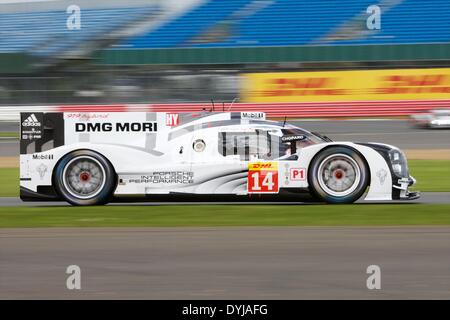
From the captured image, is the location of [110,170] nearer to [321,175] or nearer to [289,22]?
[321,175]

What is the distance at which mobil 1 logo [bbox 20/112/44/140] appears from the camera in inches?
415

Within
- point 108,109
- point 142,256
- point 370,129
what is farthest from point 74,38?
point 142,256

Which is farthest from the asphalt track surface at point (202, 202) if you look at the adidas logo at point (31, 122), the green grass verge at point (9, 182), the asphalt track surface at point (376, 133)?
the asphalt track surface at point (376, 133)

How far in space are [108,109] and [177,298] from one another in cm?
2733

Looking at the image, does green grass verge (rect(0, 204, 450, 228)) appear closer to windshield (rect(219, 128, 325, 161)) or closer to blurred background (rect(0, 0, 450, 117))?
windshield (rect(219, 128, 325, 161))

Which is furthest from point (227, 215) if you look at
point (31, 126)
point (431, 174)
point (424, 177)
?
point (431, 174)

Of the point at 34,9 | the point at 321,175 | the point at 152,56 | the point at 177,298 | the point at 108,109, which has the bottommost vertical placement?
the point at 177,298

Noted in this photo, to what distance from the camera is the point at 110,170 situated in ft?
33.9

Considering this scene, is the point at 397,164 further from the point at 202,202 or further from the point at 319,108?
the point at 319,108

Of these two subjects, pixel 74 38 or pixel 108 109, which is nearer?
pixel 108 109

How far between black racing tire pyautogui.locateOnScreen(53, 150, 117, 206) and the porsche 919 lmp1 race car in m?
0.01

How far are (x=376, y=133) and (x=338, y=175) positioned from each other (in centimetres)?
1629

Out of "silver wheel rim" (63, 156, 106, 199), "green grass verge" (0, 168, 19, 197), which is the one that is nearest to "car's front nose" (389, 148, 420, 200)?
"silver wheel rim" (63, 156, 106, 199)

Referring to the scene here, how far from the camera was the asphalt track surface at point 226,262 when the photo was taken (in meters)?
5.21
